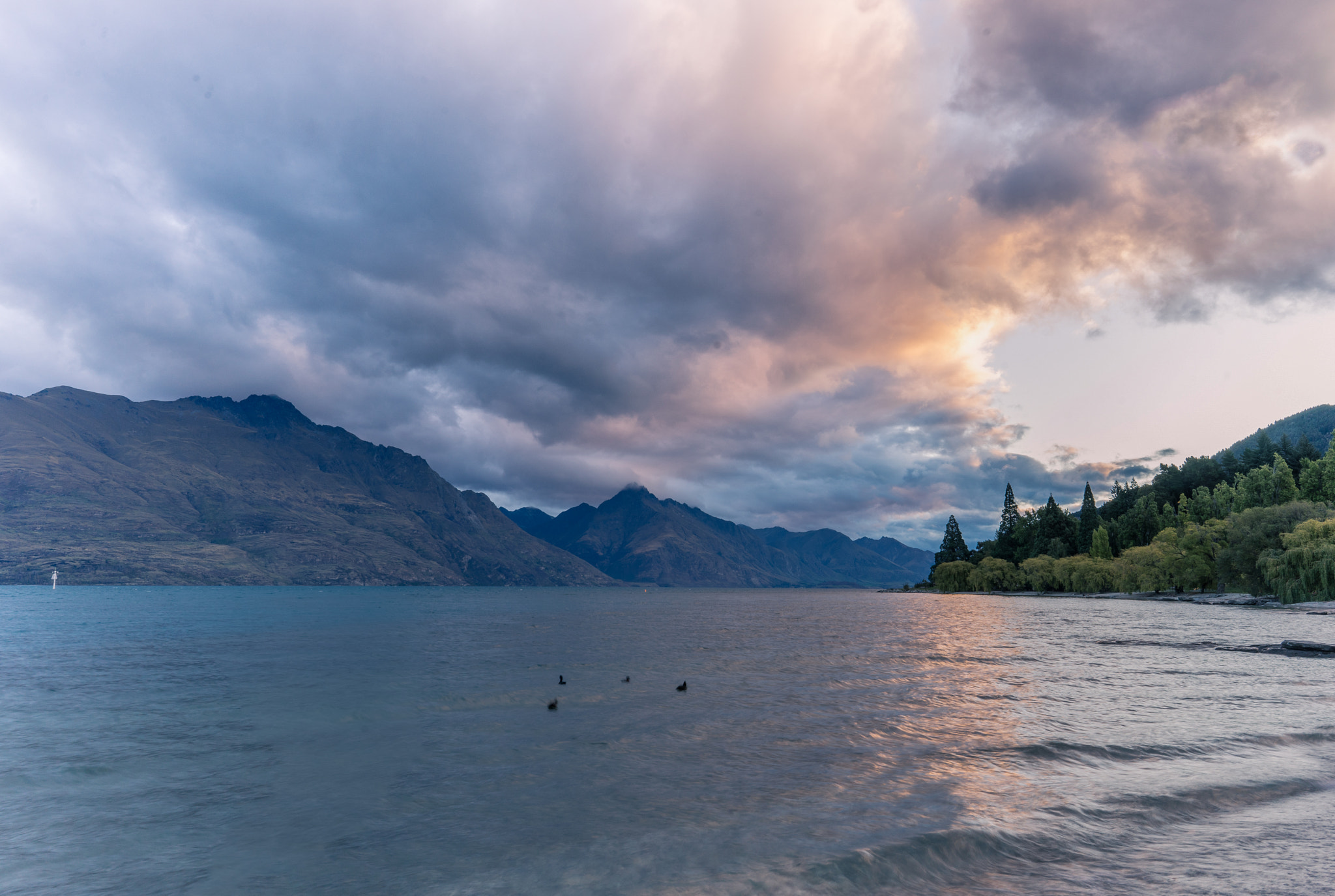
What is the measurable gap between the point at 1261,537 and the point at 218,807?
14469 cm

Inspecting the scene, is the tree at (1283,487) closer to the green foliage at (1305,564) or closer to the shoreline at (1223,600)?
the shoreline at (1223,600)

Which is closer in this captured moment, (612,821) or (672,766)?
(612,821)

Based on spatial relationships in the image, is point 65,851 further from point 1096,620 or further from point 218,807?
point 1096,620

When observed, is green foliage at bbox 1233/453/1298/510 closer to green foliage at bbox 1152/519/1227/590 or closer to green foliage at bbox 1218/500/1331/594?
green foliage at bbox 1152/519/1227/590

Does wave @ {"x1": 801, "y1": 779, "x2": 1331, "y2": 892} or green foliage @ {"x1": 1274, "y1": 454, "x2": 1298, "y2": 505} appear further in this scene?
green foliage @ {"x1": 1274, "y1": 454, "x2": 1298, "y2": 505}

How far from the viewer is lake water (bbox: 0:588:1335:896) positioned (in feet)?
44.4

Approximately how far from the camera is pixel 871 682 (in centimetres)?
4097

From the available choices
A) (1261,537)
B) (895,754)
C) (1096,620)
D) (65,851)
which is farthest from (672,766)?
(1261,537)

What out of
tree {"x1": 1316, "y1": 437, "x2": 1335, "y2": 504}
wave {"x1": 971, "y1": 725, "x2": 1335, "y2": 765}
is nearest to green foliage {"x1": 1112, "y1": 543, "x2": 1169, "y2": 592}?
tree {"x1": 1316, "y1": 437, "x2": 1335, "y2": 504}

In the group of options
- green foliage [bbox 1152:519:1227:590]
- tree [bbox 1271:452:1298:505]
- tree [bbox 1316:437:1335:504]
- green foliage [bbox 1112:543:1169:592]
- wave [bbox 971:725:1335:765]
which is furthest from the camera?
green foliage [bbox 1112:543:1169:592]

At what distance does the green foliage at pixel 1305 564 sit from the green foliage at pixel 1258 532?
17.1 feet

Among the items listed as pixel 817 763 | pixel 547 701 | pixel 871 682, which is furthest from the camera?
pixel 871 682

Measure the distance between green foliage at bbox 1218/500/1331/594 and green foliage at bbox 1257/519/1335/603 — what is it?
17.1ft

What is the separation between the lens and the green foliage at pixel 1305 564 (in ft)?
282
